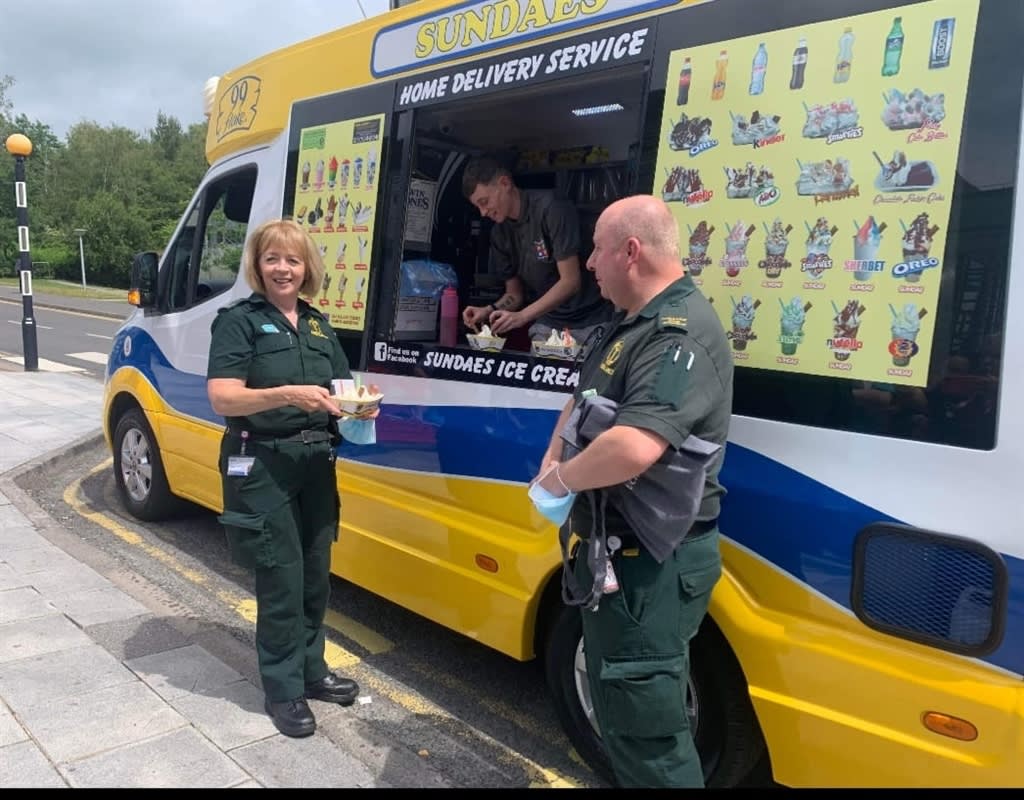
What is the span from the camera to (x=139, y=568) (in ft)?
15.8

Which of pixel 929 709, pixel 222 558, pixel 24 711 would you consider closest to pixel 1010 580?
pixel 929 709

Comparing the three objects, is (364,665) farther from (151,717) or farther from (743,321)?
(743,321)

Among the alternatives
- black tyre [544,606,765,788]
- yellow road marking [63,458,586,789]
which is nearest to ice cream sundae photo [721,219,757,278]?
black tyre [544,606,765,788]

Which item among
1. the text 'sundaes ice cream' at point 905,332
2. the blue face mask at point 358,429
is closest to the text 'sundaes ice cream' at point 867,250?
the text 'sundaes ice cream' at point 905,332

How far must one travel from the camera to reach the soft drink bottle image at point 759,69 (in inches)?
92.0

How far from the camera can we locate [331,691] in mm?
3285

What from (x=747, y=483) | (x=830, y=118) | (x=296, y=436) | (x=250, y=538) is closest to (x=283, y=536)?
(x=250, y=538)

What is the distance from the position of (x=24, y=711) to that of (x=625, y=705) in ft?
7.66

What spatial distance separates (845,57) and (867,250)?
526mm

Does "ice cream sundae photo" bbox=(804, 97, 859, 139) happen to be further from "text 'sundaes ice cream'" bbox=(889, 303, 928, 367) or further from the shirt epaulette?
the shirt epaulette

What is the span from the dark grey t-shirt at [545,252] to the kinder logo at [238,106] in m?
1.50

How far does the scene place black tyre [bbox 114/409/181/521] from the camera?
5.41 meters

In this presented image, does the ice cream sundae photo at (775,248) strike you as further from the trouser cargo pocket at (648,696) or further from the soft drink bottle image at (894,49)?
the trouser cargo pocket at (648,696)

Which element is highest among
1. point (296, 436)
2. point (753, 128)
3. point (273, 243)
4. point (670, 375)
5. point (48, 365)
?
point (753, 128)
